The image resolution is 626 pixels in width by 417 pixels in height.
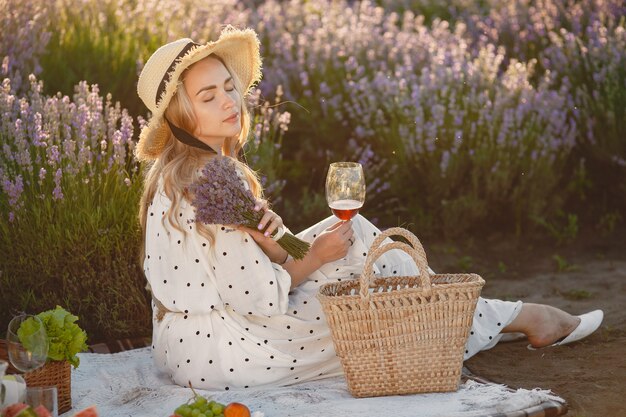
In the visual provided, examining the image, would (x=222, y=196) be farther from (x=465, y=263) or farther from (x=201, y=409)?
(x=465, y=263)

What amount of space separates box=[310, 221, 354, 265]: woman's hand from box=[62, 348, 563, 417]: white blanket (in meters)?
0.50

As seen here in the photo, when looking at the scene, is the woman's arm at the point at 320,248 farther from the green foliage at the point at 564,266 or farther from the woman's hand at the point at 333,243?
the green foliage at the point at 564,266

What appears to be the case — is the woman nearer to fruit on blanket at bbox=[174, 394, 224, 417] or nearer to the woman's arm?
the woman's arm

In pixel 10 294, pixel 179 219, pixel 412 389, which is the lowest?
pixel 412 389

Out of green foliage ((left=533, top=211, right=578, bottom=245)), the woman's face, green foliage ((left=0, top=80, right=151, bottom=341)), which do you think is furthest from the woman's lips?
green foliage ((left=533, top=211, right=578, bottom=245))

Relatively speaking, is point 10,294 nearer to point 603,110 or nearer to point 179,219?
point 179,219

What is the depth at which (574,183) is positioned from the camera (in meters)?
6.85

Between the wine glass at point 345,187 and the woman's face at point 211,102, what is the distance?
0.53m

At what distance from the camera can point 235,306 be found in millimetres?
4102

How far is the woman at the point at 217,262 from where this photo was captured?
4.05 meters

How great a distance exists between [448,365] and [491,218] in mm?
2804

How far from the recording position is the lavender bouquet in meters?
3.81

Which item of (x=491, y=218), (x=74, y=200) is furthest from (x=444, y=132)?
(x=74, y=200)

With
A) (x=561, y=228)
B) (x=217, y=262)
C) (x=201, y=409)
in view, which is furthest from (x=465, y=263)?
(x=201, y=409)
